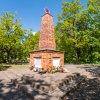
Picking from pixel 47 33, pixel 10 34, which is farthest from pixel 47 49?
pixel 10 34

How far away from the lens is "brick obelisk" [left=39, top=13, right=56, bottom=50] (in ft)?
45.1

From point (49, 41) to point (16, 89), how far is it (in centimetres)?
672

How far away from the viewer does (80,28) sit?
2891 centimetres

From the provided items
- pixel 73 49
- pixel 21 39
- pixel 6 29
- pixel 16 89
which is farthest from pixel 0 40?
pixel 16 89

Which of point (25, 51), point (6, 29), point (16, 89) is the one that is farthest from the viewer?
point (25, 51)

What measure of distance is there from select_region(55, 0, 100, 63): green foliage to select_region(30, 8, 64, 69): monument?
37.1 feet

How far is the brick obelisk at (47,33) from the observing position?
45.1 feet

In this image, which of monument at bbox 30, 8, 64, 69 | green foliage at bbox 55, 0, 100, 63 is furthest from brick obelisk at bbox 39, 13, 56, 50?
green foliage at bbox 55, 0, 100, 63

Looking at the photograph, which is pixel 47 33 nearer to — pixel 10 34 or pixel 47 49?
pixel 47 49

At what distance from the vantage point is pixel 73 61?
100ft

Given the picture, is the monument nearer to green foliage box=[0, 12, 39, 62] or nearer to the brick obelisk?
the brick obelisk

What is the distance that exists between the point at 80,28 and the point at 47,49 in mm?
17860

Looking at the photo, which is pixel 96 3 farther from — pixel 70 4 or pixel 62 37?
pixel 62 37

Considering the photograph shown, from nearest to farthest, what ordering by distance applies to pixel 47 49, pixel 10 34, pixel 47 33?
pixel 47 49 < pixel 47 33 < pixel 10 34
